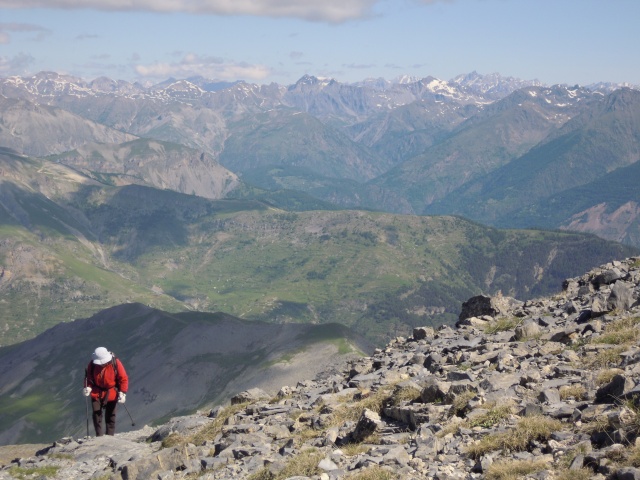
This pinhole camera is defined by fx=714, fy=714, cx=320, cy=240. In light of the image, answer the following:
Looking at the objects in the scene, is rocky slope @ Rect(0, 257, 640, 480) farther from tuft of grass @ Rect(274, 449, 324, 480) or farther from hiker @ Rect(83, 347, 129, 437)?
hiker @ Rect(83, 347, 129, 437)

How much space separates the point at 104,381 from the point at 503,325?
21981 millimetres

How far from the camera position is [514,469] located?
59.6 feet

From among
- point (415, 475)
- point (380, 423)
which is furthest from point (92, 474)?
point (415, 475)

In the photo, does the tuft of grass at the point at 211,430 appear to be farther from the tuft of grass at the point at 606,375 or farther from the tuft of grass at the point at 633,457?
the tuft of grass at the point at 633,457

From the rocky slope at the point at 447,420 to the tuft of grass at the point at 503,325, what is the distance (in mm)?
174

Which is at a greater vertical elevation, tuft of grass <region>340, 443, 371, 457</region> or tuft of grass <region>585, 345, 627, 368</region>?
tuft of grass <region>585, 345, 627, 368</region>

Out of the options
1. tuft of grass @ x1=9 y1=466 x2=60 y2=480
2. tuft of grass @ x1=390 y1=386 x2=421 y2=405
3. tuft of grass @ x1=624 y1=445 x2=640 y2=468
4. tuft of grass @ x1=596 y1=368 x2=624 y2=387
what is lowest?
tuft of grass @ x1=9 y1=466 x2=60 y2=480

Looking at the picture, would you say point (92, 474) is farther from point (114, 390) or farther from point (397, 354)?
point (397, 354)

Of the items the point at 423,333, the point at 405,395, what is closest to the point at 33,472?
the point at 405,395

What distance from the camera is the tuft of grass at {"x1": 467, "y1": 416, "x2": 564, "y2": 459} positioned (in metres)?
19.9

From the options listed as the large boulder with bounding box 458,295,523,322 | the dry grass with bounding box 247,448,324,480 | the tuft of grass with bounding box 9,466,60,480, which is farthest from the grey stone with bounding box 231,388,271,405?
the large boulder with bounding box 458,295,523,322

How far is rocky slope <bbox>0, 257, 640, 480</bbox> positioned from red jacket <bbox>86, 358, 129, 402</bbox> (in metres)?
2.39

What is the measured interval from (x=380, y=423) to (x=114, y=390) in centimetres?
1698

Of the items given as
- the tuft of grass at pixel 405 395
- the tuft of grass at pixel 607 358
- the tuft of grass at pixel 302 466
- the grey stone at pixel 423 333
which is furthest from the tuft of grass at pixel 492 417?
the grey stone at pixel 423 333
